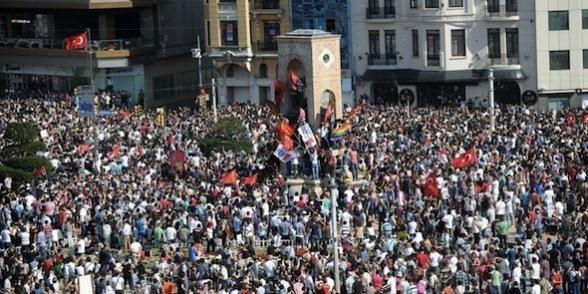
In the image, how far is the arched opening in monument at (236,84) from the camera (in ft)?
332

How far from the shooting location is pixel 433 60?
94250 millimetres

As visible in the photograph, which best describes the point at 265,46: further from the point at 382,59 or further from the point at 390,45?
the point at 390,45

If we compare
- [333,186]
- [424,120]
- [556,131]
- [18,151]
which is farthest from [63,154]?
[333,186]

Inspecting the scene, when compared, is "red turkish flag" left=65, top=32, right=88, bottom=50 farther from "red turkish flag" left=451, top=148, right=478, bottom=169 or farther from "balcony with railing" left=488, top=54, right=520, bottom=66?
"red turkish flag" left=451, top=148, right=478, bottom=169

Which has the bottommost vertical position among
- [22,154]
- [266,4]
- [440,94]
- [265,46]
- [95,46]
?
[22,154]

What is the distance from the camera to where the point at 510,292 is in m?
50.8

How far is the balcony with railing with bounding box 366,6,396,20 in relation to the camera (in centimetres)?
9544

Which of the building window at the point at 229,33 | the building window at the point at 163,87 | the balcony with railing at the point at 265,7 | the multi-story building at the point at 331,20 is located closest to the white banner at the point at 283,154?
the multi-story building at the point at 331,20

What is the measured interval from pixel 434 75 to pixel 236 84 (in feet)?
42.2

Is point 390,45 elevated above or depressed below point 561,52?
above

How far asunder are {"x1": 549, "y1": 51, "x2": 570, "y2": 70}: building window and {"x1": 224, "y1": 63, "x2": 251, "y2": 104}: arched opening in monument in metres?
17.7

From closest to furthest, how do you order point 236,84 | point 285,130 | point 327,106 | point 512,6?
point 285,130 → point 327,106 → point 512,6 → point 236,84

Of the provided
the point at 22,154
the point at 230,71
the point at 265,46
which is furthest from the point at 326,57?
the point at 230,71

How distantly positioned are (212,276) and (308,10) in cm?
4563
